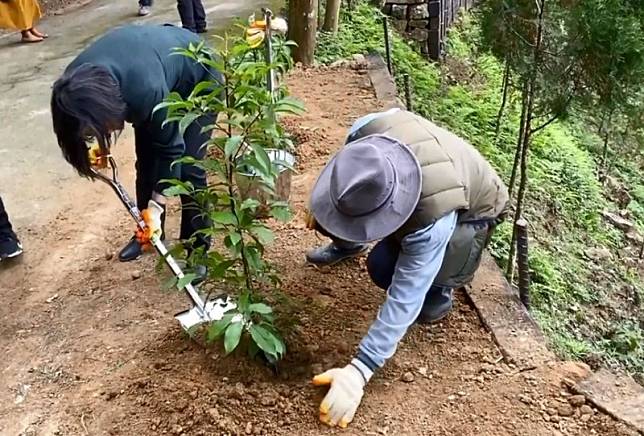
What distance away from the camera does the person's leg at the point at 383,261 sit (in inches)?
116

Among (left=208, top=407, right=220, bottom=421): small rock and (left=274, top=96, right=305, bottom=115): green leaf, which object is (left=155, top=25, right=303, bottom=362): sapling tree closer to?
(left=274, top=96, right=305, bottom=115): green leaf

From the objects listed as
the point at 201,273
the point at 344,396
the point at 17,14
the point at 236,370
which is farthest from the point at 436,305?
the point at 17,14

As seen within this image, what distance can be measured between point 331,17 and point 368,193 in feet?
16.9

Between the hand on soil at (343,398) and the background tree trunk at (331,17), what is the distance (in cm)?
524

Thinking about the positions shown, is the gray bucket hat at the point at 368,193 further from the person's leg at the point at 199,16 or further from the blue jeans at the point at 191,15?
the person's leg at the point at 199,16

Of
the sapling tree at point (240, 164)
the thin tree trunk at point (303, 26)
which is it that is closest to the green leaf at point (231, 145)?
the sapling tree at point (240, 164)

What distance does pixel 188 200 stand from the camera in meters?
3.55

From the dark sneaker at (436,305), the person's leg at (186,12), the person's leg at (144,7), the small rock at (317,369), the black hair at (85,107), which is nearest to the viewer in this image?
the black hair at (85,107)

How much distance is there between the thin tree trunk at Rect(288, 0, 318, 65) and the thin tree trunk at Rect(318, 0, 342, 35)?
0.85 m

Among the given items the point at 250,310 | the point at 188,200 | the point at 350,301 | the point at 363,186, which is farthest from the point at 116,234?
the point at 363,186

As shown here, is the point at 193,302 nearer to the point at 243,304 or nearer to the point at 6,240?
the point at 243,304

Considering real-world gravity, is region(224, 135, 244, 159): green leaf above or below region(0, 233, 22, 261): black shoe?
above

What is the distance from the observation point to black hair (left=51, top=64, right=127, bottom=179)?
263 cm

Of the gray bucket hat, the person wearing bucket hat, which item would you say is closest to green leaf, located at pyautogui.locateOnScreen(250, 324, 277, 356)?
the person wearing bucket hat
